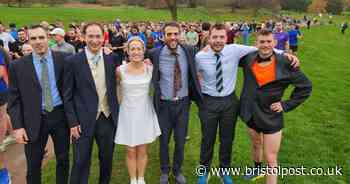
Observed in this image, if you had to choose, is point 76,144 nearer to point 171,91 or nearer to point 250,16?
point 171,91

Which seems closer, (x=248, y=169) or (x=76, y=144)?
(x=76, y=144)

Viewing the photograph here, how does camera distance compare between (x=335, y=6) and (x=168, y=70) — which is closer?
(x=168, y=70)

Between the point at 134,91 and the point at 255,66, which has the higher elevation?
the point at 255,66

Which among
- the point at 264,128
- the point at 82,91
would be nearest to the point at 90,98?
the point at 82,91

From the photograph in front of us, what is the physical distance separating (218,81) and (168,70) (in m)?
0.67

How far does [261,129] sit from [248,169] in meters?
1.36

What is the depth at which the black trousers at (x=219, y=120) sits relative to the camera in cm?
503

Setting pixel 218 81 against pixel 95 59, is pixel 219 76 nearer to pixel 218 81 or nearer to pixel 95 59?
pixel 218 81

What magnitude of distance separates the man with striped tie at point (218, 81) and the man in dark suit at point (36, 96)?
183cm

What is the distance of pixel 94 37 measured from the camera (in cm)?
436

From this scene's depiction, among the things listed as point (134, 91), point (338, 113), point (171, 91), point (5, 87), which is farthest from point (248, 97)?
point (338, 113)

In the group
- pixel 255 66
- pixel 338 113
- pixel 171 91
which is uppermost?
pixel 255 66

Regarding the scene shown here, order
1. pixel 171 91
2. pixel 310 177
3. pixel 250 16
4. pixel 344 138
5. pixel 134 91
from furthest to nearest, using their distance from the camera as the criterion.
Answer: pixel 250 16 < pixel 344 138 < pixel 310 177 < pixel 171 91 < pixel 134 91

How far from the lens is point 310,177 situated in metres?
5.69
